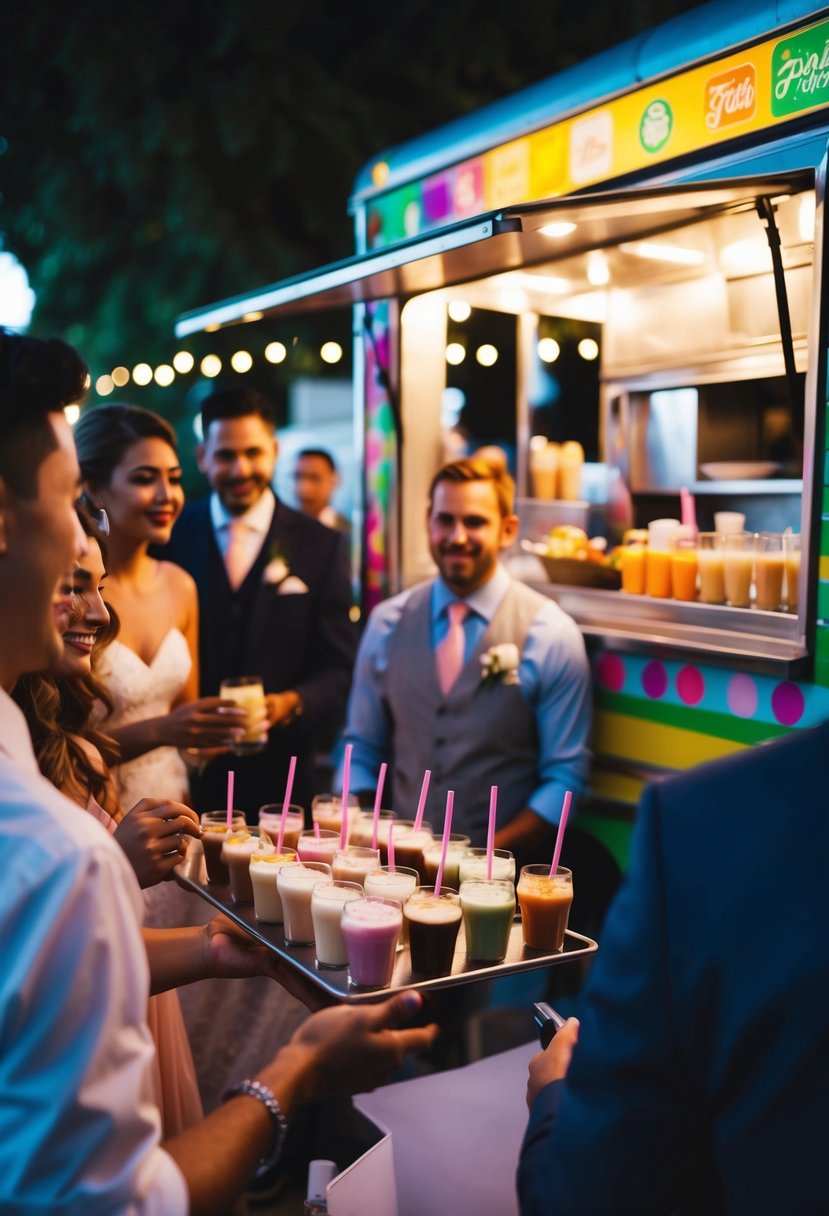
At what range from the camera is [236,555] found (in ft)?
15.8

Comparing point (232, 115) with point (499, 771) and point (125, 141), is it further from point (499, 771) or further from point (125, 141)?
point (499, 771)

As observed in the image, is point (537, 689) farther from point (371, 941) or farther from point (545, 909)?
point (371, 941)

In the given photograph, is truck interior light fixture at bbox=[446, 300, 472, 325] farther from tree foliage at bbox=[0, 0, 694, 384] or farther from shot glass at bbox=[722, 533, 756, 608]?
tree foliage at bbox=[0, 0, 694, 384]

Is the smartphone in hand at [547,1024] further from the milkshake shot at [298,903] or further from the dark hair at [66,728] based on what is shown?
the dark hair at [66,728]

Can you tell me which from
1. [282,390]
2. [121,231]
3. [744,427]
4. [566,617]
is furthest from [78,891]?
[282,390]

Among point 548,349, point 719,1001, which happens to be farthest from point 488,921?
point 548,349

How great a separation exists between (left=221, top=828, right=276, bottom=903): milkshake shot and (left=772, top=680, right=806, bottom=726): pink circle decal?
191 cm

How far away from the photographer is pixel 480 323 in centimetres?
648

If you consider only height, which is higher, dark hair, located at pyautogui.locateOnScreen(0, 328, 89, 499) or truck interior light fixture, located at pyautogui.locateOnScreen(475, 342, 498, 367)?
truck interior light fixture, located at pyautogui.locateOnScreen(475, 342, 498, 367)

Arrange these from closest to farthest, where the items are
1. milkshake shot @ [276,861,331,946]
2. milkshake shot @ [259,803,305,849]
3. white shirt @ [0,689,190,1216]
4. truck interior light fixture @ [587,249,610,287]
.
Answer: white shirt @ [0,689,190,1216], milkshake shot @ [276,861,331,946], milkshake shot @ [259,803,305,849], truck interior light fixture @ [587,249,610,287]

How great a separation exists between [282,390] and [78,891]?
40.0 feet

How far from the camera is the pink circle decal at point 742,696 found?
3.79 m

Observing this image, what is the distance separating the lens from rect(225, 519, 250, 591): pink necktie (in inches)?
189

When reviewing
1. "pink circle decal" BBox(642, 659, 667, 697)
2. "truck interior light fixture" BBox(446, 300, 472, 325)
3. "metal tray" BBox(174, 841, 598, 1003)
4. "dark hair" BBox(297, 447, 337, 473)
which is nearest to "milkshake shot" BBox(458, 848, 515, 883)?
"metal tray" BBox(174, 841, 598, 1003)
